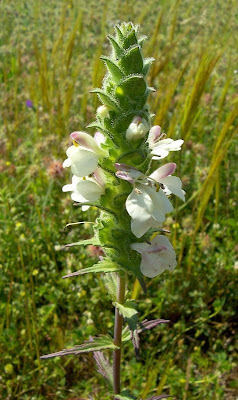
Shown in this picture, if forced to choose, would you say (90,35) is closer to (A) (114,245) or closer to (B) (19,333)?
(B) (19,333)

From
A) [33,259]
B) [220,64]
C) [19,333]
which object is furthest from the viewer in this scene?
[220,64]

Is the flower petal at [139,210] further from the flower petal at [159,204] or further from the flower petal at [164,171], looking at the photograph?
the flower petal at [164,171]

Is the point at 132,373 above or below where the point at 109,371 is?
below

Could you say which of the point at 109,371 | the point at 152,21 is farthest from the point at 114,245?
the point at 152,21

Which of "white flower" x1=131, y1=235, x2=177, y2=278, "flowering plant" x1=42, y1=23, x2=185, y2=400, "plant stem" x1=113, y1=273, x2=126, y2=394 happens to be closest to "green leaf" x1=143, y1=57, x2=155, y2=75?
"flowering plant" x1=42, y1=23, x2=185, y2=400

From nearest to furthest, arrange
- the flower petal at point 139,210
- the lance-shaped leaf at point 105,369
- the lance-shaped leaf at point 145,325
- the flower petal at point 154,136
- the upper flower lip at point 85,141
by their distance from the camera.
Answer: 1. the flower petal at point 139,210
2. the upper flower lip at point 85,141
3. the flower petal at point 154,136
4. the lance-shaped leaf at point 145,325
5. the lance-shaped leaf at point 105,369

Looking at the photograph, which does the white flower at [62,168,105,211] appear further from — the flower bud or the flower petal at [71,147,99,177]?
the flower bud

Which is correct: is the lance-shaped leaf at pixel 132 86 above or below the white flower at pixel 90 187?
above

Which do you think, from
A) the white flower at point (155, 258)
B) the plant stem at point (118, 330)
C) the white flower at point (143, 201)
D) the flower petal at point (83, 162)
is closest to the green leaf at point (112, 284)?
the plant stem at point (118, 330)
